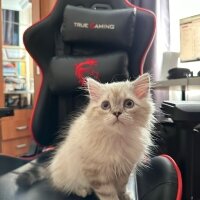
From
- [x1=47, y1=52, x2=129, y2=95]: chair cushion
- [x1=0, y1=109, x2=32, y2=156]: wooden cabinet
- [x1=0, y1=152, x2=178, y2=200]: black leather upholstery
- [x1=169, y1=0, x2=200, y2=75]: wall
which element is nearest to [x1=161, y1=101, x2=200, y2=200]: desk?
[x1=0, y1=152, x2=178, y2=200]: black leather upholstery

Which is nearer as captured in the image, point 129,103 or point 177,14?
point 129,103

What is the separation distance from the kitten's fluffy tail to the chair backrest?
0.28m

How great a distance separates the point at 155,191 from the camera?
76 cm

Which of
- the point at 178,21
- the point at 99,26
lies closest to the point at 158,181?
the point at 99,26

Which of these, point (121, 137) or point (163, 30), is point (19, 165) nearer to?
point (121, 137)

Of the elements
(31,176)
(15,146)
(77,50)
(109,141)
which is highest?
(77,50)

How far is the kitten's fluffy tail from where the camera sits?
900mm

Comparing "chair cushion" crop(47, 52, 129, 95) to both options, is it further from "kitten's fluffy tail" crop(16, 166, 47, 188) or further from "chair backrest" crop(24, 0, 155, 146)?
"kitten's fluffy tail" crop(16, 166, 47, 188)

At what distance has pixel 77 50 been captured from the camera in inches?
52.7

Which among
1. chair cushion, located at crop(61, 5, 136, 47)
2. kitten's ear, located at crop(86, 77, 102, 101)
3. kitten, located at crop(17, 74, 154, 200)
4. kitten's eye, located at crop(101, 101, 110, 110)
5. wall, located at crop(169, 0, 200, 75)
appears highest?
wall, located at crop(169, 0, 200, 75)

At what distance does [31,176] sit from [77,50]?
0.66 m

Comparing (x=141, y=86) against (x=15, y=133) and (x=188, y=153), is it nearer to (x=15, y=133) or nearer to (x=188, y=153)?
(x=188, y=153)

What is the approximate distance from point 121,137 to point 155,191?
19cm

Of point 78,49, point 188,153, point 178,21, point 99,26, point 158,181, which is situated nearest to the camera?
point 158,181
